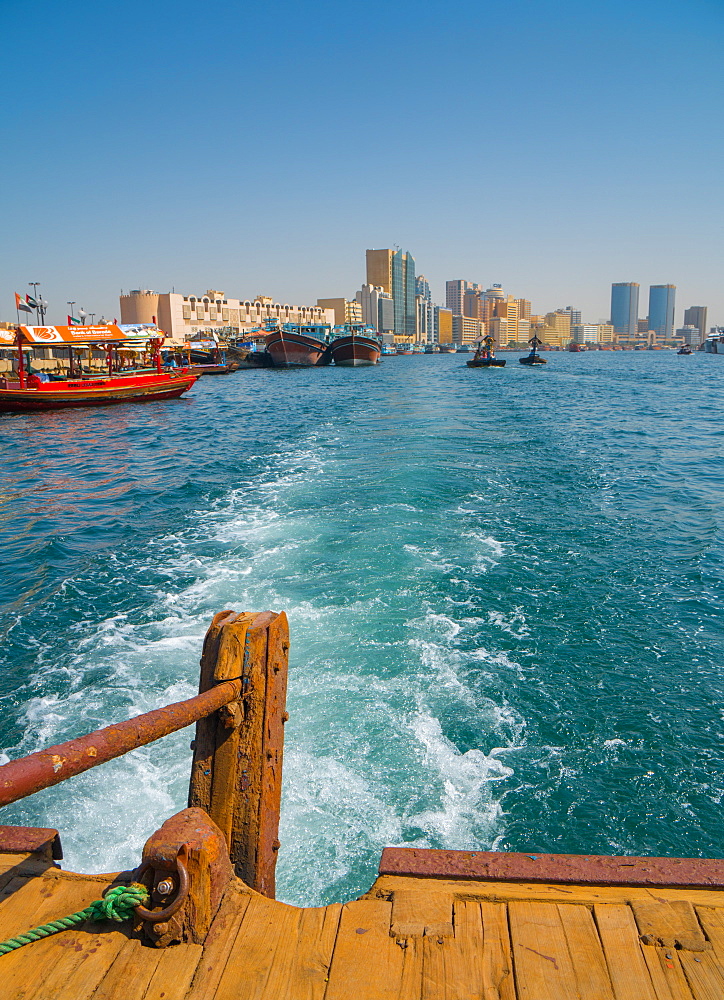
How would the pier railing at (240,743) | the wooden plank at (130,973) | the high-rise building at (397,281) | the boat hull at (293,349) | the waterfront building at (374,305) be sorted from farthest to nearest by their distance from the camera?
the high-rise building at (397,281)
the waterfront building at (374,305)
the boat hull at (293,349)
the pier railing at (240,743)
the wooden plank at (130,973)

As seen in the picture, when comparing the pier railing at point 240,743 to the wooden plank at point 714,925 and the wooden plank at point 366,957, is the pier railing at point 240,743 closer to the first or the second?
the wooden plank at point 366,957

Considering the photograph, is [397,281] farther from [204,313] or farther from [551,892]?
[551,892]

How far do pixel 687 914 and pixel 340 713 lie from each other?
3308mm

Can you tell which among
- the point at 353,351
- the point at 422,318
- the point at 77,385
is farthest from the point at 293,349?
the point at 422,318

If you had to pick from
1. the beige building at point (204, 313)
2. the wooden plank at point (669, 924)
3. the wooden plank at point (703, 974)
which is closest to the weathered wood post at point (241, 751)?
the wooden plank at point (669, 924)

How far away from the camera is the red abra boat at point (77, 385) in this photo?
27266mm

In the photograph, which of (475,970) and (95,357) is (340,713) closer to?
(475,970)

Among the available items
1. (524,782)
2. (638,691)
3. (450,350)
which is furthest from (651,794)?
(450,350)

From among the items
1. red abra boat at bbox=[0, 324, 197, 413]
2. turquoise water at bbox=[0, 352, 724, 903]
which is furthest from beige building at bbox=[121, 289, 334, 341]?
turquoise water at bbox=[0, 352, 724, 903]

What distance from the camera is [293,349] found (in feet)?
213

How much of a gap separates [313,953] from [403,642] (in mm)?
4245

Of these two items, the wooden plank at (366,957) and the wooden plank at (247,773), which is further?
the wooden plank at (247,773)

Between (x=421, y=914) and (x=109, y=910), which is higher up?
(x=109, y=910)

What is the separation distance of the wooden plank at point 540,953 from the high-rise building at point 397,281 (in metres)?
183
